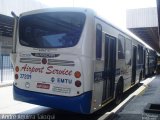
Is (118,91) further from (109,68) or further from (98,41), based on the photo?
(98,41)

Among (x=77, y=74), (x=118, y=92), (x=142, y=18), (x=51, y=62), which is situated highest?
(x=142, y=18)

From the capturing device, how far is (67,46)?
759 cm

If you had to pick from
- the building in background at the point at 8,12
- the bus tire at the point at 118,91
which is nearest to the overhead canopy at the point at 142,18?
the building in background at the point at 8,12

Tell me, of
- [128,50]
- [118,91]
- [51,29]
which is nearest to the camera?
[51,29]

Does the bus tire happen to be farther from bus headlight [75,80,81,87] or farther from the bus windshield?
the bus windshield

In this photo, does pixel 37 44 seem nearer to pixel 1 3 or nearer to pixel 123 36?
pixel 123 36

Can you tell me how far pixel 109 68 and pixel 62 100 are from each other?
7.17 ft

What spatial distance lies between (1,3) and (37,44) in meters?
11.7

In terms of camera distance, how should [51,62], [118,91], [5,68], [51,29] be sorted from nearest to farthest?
[51,62] < [51,29] < [118,91] < [5,68]

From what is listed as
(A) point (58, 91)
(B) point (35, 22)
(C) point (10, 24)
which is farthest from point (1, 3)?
(A) point (58, 91)

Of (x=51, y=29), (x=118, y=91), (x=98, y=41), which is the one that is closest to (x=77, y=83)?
(x=98, y=41)

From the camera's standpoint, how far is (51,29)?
7961 millimetres

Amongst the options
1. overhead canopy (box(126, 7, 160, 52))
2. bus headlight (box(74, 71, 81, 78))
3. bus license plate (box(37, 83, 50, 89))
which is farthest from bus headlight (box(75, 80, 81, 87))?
overhead canopy (box(126, 7, 160, 52))

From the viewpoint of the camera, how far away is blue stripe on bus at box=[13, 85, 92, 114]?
7.25m
